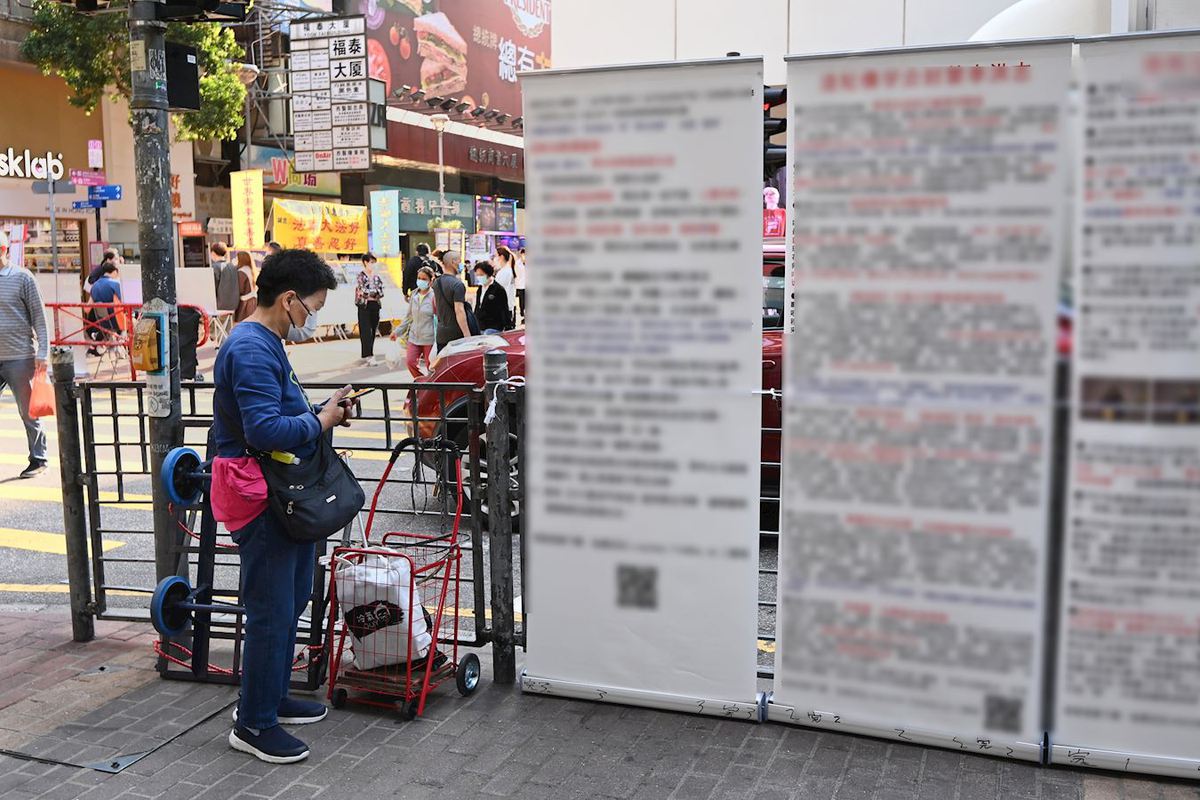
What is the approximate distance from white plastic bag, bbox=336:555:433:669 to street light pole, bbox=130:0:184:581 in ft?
3.57

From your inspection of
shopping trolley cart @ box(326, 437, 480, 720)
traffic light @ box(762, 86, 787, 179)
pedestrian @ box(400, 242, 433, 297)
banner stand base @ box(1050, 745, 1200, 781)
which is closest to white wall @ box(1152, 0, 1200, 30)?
traffic light @ box(762, 86, 787, 179)

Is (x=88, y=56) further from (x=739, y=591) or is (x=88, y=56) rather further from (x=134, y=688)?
(x=739, y=591)

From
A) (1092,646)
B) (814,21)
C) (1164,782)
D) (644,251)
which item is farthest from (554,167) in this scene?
(814,21)

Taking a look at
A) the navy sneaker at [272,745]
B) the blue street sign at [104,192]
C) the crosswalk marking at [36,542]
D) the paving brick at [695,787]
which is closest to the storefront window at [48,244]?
the blue street sign at [104,192]

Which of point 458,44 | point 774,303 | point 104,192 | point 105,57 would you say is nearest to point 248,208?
point 104,192

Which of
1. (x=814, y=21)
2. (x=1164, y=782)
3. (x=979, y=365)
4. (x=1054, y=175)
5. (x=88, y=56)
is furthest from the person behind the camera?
(x=88, y=56)

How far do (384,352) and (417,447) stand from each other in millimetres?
16874

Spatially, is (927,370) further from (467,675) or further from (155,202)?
(155,202)

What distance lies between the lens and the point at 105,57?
21.1 m

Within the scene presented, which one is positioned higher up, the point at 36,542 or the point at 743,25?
the point at 743,25

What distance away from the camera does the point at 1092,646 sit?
3.17 m

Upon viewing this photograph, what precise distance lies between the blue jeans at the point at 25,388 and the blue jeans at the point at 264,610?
248 inches

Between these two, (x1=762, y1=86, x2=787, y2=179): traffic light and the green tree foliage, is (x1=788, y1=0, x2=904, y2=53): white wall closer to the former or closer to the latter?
(x1=762, y1=86, x2=787, y2=179): traffic light

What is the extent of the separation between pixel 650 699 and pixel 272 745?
1.42m
